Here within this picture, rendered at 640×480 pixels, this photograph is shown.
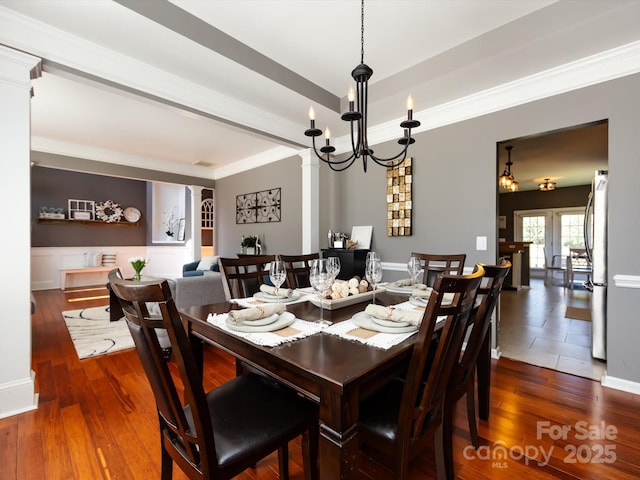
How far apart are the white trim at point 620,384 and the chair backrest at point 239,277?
2.69m

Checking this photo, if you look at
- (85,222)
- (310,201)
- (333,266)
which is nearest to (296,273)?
(333,266)

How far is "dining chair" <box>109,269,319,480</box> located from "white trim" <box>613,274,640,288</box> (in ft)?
8.28

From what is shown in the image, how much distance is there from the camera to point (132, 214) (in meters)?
7.75

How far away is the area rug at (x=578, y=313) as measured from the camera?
412 centimetres

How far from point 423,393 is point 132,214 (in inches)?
336

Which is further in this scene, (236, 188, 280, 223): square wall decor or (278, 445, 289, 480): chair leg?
(236, 188, 280, 223): square wall decor

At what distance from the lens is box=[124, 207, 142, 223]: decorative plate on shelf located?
7.67 m

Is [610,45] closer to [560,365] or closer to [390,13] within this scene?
[390,13]

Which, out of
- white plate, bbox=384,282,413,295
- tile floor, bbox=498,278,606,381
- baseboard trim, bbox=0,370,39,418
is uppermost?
white plate, bbox=384,282,413,295

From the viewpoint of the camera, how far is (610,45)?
2172 millimetres

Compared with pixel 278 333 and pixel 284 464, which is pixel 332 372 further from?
pixel 284 464

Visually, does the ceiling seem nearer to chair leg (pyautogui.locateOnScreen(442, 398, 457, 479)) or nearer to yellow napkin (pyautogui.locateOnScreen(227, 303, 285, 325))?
yellow napkin (pyautogui.locateOnScreen(227, 303, 285, 325))

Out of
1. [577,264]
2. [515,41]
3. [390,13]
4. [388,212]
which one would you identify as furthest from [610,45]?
[577,264]

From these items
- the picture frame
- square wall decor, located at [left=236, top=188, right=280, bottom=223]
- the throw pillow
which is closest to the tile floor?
the picture frame
